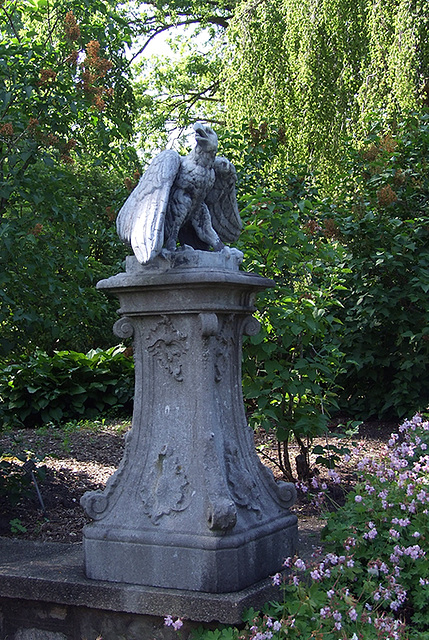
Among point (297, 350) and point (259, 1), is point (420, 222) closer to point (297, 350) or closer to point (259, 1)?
point (297, 350)

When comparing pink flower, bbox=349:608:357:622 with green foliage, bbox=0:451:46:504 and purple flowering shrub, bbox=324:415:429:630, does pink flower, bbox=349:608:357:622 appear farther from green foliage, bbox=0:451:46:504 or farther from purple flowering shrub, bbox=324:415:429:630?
green foliage, bbox=0:451:46:504

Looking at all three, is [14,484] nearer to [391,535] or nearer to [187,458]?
[187,458]

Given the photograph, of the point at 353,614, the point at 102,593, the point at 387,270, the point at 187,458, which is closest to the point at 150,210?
the point at 187,458

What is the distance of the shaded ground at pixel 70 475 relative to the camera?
4.56 metres

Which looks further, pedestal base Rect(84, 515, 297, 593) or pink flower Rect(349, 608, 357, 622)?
pedestal base Rect(84, 515, 297, 593)

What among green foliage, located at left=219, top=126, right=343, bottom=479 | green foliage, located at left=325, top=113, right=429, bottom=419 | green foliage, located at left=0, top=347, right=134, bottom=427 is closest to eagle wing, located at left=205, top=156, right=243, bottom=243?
green foliage, located at left=219, top=126, right=343, bottom=479

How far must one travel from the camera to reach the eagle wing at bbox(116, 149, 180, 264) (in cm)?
313

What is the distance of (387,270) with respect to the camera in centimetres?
737

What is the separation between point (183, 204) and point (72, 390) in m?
6.21

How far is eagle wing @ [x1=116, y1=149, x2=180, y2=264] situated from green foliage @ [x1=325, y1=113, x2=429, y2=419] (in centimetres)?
373

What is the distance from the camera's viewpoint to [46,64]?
199 inches

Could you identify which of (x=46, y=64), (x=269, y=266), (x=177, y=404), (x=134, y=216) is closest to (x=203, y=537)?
(x=177, y=404)

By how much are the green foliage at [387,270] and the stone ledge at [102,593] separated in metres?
3.91

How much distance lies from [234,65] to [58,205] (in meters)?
8.22
